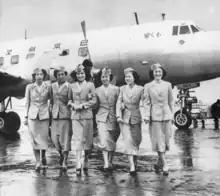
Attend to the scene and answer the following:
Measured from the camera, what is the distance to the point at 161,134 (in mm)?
6199

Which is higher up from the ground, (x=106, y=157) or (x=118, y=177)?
(x=106, y=157)

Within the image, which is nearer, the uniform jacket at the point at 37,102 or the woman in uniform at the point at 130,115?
the woman in uniform at the point at 130,115

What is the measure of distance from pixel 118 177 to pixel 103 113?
1.30m

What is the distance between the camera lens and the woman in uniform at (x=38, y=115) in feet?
22.6

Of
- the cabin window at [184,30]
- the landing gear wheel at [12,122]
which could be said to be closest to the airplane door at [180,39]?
the cabin window at [184,30]

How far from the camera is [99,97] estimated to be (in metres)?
6.66

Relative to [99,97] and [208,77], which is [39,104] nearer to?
[99,97]

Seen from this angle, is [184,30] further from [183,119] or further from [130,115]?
[130,115]

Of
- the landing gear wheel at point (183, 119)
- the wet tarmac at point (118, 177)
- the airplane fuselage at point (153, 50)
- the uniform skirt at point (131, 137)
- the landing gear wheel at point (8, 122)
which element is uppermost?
the airplane fuselage at point (153, 50)

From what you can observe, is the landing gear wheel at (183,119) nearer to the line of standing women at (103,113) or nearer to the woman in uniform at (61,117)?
the line of standing women at (103,113)

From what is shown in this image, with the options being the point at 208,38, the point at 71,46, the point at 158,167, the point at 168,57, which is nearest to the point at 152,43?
the point at 168,57

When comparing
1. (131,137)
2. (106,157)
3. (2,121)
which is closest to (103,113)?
(131,137)

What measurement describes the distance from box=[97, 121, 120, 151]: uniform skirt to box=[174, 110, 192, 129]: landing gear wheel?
7.33m

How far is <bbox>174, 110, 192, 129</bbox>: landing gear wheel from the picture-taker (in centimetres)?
1354
